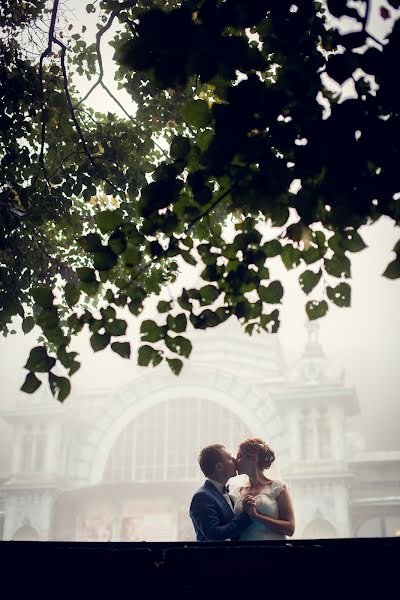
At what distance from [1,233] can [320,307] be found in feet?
12.3

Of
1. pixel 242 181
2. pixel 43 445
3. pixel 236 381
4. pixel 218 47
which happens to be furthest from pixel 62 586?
pixel 43 445

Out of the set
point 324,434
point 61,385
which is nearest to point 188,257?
point 61,385

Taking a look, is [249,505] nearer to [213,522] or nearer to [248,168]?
[213,522]

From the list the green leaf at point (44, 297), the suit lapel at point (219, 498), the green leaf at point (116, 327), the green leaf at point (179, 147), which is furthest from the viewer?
the suit lapel at point (219, 498)

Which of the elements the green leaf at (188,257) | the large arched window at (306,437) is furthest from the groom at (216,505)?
the large arched window at (306,437)

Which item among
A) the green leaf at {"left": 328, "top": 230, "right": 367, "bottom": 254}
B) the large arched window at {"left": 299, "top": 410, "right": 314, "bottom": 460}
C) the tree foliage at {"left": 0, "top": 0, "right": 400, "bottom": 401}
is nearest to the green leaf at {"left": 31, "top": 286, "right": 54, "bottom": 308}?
the tree foliage at {"left": 0, "top": 0, "right": 400, "bottom": 401}

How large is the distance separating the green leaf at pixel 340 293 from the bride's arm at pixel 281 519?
6.48 feet

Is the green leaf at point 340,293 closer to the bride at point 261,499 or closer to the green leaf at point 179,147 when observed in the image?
the green leaf at point 179,147

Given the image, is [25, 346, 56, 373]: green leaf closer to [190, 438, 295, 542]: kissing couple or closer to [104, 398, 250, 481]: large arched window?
[190, 438, 295, 542]: kissing couple

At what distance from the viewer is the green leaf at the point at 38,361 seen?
10.1ft

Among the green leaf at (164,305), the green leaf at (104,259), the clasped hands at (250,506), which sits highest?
the green leaf at (104,259)

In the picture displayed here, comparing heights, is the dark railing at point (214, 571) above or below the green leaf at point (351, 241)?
below

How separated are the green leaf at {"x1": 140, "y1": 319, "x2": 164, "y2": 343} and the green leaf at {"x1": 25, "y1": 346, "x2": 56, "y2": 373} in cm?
55

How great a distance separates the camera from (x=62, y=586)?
8.00 ft
